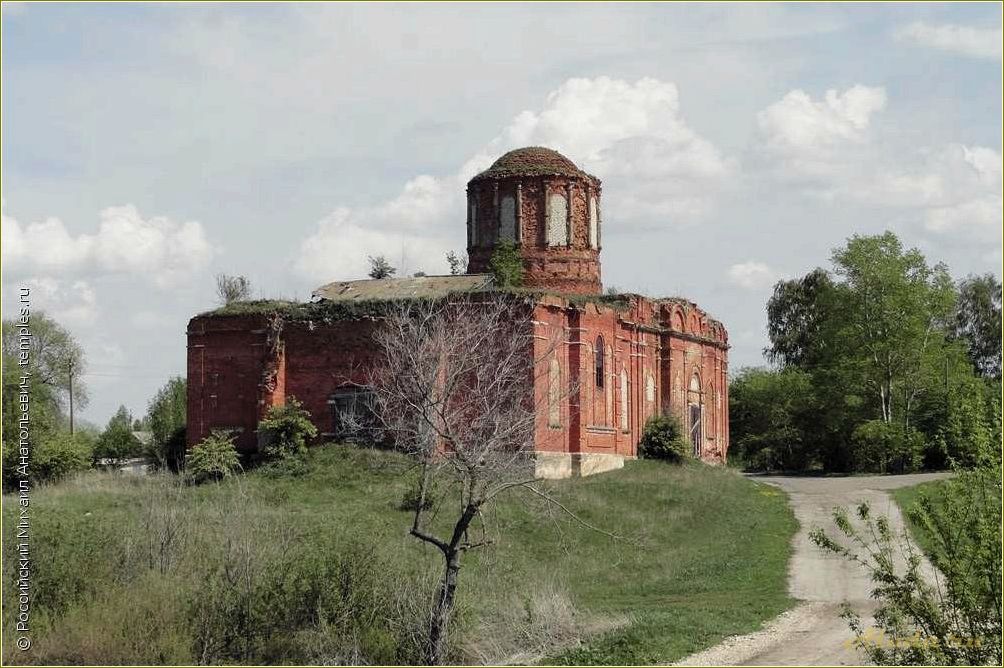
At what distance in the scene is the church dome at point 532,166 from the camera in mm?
45000

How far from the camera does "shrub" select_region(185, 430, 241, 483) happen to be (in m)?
39.0

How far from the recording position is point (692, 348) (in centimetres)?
4934

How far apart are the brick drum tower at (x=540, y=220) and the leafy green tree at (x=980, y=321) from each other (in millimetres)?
34259

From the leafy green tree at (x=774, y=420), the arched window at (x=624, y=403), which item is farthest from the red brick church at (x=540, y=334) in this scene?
the leafy green tree at (x=774, y=420)

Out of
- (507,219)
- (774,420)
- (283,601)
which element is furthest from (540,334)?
(774,420)

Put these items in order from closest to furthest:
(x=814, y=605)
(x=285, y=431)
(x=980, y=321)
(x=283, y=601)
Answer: (x=283, y=601) → (x=814, y=605) → (x=285, y=431) → (x=980, y=321)

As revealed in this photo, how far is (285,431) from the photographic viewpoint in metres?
40.5

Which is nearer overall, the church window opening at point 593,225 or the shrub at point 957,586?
the shrub at point 957,586

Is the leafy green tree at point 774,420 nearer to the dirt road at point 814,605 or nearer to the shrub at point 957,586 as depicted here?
the dirt road at point 814,605

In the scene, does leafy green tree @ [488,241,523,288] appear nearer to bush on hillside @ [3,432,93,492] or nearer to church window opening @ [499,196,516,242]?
church window opening @ [499,196,516,242]

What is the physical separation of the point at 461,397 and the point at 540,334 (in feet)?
9.72

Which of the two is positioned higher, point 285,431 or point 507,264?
point 507,264

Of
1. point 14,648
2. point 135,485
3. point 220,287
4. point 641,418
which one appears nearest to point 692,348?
point 641,418

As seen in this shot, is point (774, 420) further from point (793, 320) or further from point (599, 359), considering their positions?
point (599, 359)
